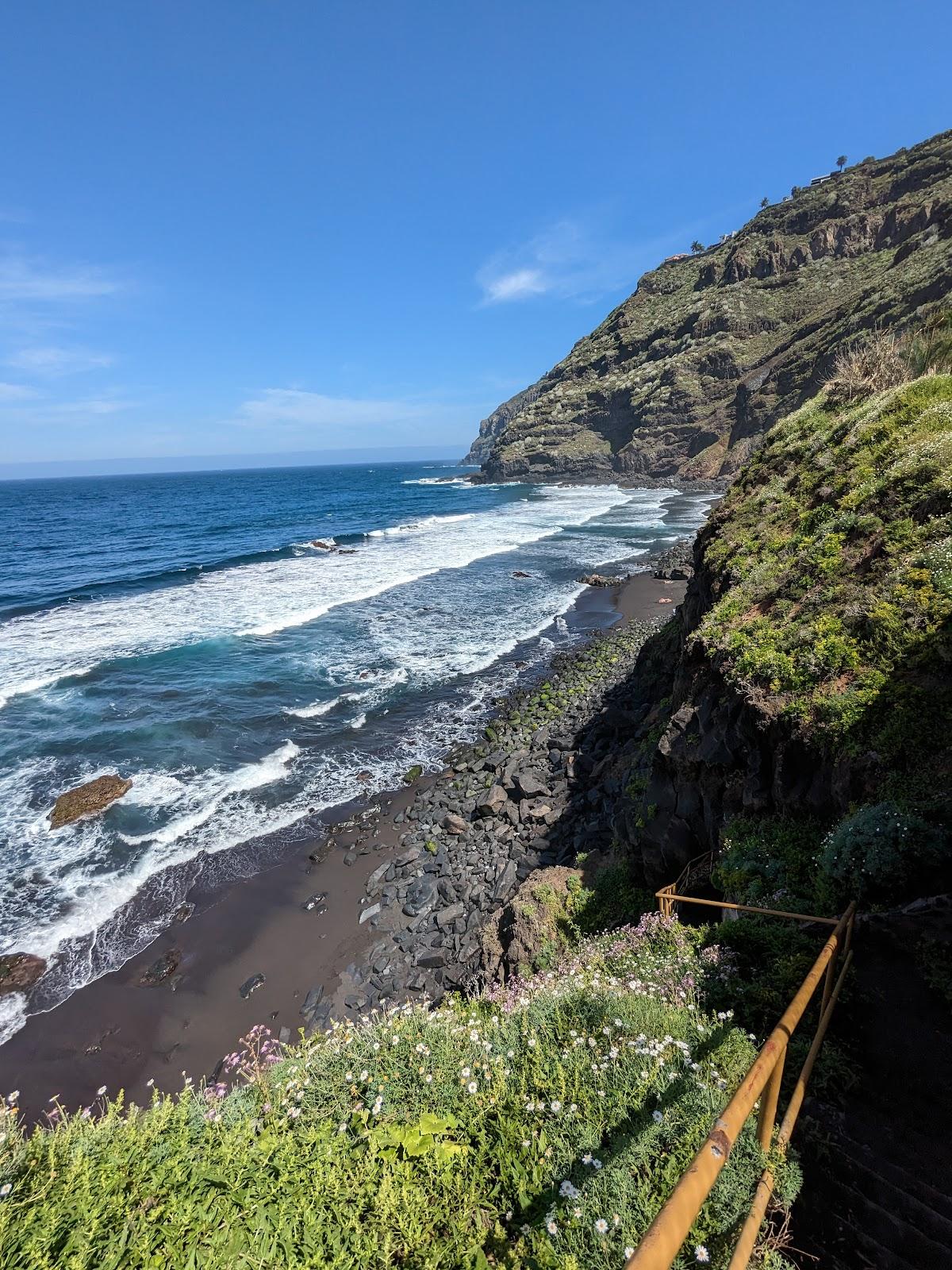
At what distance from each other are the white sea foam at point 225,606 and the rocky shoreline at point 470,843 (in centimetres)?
1772

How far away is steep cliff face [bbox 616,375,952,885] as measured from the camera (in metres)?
6.73

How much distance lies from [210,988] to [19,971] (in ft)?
13.7

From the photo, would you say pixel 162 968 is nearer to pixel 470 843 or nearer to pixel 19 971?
pixel 19 971

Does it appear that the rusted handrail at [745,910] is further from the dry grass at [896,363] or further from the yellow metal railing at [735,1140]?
the dry grass at [896,363]

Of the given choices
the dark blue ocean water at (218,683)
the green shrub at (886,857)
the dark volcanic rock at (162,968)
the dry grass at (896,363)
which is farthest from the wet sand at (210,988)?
the dry grass at (896,363)

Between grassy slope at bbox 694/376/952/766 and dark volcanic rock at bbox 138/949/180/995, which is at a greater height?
grassy slope at bbox 694/376/952/766

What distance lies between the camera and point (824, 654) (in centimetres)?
796

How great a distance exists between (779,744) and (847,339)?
71044 mm

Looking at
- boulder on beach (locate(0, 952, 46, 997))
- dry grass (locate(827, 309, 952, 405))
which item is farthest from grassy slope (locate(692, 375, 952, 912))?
boulder on beach (locate(0, 952, 46, 997))

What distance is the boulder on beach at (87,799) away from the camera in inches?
618

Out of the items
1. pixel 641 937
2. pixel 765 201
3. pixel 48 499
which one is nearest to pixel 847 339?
pixel 641 937

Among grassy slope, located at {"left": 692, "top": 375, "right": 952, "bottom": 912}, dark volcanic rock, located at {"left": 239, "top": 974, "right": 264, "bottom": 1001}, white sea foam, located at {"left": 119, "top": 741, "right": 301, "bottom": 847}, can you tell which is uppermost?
grassy slope, located at {"left": 692, "top": 375, "right": 952, "bottom": 912}

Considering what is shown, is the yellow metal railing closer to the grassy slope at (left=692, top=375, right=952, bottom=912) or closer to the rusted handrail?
the rusted handrail

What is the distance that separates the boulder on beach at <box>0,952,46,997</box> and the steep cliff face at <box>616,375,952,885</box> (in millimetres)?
12993
